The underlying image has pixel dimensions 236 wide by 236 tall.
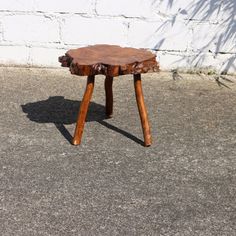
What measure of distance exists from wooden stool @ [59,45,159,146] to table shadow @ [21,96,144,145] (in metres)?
0.22

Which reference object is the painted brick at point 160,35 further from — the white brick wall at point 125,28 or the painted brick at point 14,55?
the painted brick at point 14,55

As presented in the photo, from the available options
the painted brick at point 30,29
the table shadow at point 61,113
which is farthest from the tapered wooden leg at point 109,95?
the painted brick at point 30,29

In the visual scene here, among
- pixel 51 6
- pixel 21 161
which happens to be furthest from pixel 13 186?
pixel 51 6

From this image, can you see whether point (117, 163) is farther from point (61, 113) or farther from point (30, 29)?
point (30, 29)

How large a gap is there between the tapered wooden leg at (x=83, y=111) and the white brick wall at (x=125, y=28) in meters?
1.71

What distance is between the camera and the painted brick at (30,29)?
15.4 ft

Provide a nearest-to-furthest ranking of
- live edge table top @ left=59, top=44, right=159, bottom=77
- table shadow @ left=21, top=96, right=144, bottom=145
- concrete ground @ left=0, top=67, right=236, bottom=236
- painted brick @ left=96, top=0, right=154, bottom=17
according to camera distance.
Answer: concrete ground @ left=0, top=67, right=236, bottom=236 < live edge table top @ left=59, top=44, right=159, bottom=77 < table shadow @ left=21, top=96, right=144, bottom=145 < painted brick @ left=96, top=0, right=154, bottom=17

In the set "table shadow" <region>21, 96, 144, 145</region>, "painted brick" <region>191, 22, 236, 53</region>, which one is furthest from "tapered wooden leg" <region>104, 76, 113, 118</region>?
"painted brick" <region>191, 22, 236, 53</region>

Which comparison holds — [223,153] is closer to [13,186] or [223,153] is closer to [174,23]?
[13,186]

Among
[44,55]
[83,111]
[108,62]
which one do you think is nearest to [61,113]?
[83,111]

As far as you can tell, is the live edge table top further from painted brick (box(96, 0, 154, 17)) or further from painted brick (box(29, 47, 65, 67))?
painted brick (box(29, 47, 65, 67))

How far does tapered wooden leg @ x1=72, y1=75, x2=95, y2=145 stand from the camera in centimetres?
314

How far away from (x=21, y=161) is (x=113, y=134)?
2.49 feet

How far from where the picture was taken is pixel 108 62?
3.01 m
